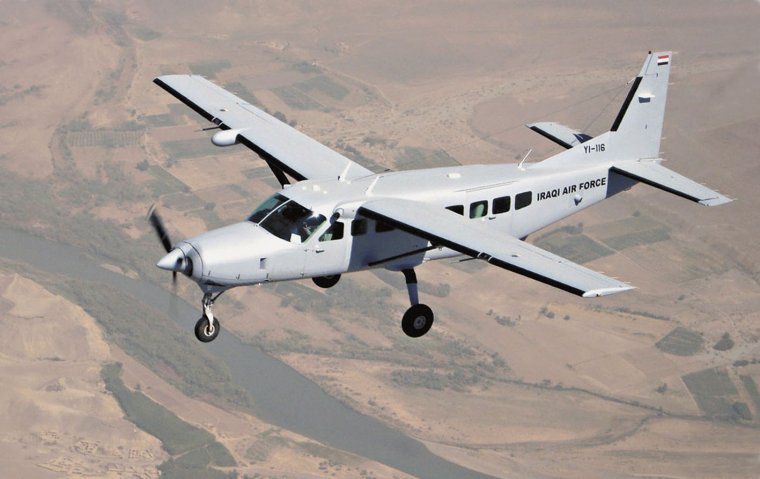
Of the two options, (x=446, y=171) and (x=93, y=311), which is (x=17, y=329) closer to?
(x=93, y=311)

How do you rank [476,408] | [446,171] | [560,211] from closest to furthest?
[446,171]
[560,211]
[476,408]

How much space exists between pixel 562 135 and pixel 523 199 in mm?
7211

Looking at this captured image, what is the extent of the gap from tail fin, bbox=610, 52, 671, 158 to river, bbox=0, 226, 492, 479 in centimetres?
9141

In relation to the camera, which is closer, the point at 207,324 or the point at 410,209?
the point at 207,324

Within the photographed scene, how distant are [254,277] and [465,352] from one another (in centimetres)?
11759

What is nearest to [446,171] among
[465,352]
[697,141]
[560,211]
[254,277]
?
[560,211]

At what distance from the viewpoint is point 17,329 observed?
155m

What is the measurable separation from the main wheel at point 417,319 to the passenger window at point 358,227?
353cm

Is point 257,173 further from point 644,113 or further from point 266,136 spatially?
point 644,113

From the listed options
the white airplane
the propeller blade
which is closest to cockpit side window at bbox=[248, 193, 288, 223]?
the white airplane

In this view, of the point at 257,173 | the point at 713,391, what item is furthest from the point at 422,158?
the point at 713,391

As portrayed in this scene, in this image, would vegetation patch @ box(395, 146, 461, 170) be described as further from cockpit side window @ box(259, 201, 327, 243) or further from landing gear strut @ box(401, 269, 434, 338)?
cockpit side window @ box(259, 201, 327, 243)

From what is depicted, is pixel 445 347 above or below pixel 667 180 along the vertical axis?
below

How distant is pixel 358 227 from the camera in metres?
42.8
